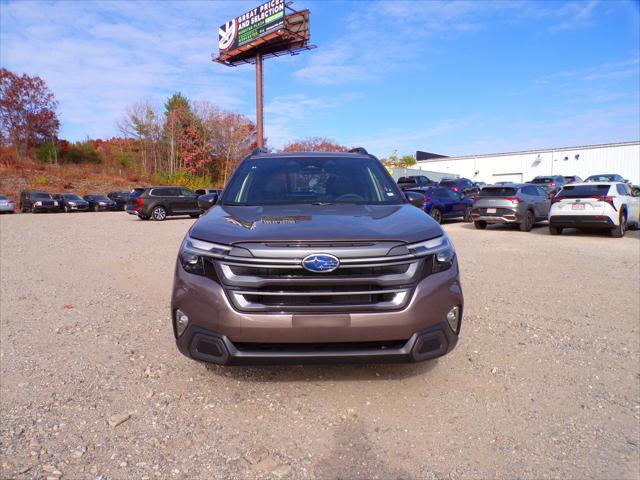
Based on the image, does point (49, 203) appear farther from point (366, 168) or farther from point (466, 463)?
point (466, 463)

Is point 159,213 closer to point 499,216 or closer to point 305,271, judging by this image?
point 499,216

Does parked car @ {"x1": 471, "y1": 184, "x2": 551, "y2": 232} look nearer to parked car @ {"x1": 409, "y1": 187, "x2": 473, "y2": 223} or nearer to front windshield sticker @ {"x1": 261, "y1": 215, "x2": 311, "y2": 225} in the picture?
parked car @ {"x1": 409, "y1": 187, "x2": 473, "y2": 223}

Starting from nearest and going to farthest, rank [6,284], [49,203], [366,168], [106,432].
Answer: [106,432]
[366,168]
[6,284]
[49,203]

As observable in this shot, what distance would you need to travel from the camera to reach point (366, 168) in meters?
4.47

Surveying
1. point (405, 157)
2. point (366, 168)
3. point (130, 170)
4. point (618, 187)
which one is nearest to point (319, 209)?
point (366, 168)

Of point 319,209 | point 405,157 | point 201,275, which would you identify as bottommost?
point 201,275

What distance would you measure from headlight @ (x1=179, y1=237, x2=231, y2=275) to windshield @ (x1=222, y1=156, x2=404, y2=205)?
3.17 feet

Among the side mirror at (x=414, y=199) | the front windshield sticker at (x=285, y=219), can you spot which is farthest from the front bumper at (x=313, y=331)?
the side mirror at (x=414, y=199)

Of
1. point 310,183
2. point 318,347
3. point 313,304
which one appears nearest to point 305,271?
point 313,304

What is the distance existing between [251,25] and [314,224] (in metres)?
37.8

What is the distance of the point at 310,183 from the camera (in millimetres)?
4066

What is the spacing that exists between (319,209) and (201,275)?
3.48 ft

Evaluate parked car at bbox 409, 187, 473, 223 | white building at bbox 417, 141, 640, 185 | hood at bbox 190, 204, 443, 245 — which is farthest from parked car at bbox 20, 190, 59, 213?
white building at bbox 417, 141, 640, 185

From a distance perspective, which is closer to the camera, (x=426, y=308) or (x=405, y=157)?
(x=426, y=308)
